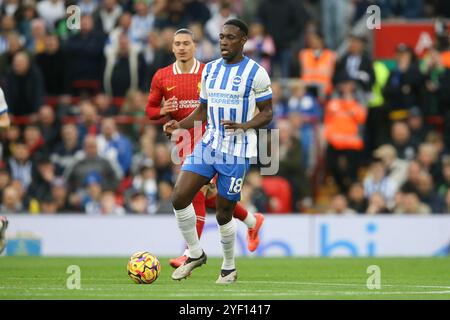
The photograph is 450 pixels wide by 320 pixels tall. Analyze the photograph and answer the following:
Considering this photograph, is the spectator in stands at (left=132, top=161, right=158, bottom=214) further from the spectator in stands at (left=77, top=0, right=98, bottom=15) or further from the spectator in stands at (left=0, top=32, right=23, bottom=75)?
the spectator in stands at (left=77, top=0, right=98, bottom=15)

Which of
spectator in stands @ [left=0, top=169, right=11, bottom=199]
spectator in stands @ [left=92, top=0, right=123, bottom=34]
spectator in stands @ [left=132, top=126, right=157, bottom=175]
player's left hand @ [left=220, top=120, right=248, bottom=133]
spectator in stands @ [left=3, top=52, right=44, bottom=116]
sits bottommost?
spectator in stands @ [left=0, top=169, right=11, bottom=199]

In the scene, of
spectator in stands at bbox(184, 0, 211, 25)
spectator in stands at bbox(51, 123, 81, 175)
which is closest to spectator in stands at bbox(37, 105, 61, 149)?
spectator in stands at bbox(51, 123, 81, 175)

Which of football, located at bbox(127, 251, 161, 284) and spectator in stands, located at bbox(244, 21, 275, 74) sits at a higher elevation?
spectator in stands, located at bbox(244, 21, 275, 74)

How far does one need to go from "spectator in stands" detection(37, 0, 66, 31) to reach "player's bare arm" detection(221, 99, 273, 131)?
13.4m

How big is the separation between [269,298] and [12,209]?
11291 mm

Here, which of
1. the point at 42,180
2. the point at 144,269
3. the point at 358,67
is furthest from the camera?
the point at 358,67

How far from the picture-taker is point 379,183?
22.2 m

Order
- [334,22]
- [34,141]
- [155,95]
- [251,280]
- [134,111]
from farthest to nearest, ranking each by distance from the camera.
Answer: [334,22], [134,111], [34,141], [155,95], [251,280]

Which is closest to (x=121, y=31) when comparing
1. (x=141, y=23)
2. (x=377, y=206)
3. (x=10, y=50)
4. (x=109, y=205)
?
(x=141, y=23)

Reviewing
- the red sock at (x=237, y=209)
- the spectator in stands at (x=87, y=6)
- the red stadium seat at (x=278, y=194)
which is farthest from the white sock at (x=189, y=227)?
the spectator in stands at (x=87, y=6)

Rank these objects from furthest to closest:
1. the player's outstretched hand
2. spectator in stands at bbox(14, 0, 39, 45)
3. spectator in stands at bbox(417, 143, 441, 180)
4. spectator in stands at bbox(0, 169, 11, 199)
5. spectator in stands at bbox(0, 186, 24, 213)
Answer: spectator in stands at bbox(14, 0, 39, 45) < spectator in stands at bbox(417, 143, 441, 180) < spectator in stands at bbox(0, 169, 11, 199) < spectator in stands at bbox(0, 186, 24, 213) < the player's outstretched hand

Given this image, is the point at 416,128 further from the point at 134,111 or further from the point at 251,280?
the point at 251,280

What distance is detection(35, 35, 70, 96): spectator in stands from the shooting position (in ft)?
78.9

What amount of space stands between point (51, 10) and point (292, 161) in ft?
22.0
